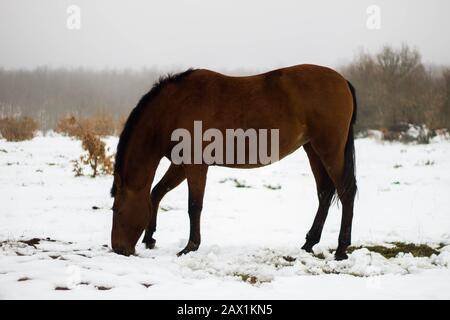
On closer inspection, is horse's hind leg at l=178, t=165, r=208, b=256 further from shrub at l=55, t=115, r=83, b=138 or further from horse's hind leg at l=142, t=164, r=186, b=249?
shrub at l=55, t=115, r=83, b=138

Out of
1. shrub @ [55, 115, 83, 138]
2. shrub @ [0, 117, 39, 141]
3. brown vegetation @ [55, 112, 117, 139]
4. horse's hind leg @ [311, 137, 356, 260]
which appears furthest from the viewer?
brown vegetation @ [55, 112, 117, 139]

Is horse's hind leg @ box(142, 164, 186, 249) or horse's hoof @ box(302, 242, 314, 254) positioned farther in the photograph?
horse's hind leg @ box(142, 164, 186, 249)

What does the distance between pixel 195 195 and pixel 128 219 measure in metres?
0.79

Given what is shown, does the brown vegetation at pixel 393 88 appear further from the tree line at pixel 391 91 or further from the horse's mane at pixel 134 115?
the horse's mane at pixel 134 115

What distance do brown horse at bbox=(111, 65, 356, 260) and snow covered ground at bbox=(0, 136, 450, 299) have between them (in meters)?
Result: 0.47

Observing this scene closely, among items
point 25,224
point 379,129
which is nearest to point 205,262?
point 25,224

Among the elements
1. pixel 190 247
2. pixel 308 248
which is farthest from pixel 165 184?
pixel 308 248

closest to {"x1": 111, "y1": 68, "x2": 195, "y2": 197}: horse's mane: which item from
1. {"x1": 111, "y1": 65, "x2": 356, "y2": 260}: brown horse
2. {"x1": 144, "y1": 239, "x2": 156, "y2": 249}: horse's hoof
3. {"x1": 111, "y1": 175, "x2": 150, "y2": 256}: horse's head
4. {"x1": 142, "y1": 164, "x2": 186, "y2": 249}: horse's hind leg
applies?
{"x1": 111, "y1": 65, "x2": 356, "y2": 260}: brown horse

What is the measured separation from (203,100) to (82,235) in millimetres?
2621

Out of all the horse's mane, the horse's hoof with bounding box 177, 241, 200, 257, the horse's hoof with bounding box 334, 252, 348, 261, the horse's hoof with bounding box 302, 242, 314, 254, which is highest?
the horse's mane

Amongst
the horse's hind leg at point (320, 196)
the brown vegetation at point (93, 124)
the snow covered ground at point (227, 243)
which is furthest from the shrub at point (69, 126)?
the horse's hind leg at point (320, 196)

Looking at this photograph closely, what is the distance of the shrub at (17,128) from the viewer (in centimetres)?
1864

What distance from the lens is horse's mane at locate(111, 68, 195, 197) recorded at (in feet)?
14.9

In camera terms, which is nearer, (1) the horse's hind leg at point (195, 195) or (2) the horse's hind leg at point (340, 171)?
(1) the horse's hind leg at point (195, 195)
